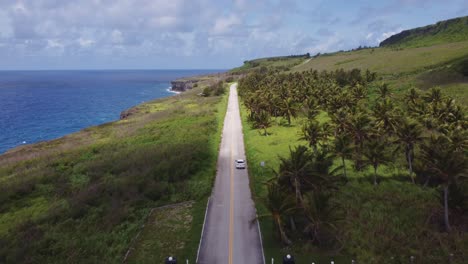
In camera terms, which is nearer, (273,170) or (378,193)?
(273,170)

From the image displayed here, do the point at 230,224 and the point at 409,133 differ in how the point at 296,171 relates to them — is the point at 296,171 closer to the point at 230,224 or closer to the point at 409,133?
the point at 230,224

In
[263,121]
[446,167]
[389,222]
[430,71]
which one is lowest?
[389,222]

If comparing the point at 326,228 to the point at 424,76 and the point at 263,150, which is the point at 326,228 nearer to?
the point at 263,150

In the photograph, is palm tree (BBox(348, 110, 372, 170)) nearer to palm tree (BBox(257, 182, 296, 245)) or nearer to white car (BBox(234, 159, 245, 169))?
white car (BBox(234, 159, 245, 169))

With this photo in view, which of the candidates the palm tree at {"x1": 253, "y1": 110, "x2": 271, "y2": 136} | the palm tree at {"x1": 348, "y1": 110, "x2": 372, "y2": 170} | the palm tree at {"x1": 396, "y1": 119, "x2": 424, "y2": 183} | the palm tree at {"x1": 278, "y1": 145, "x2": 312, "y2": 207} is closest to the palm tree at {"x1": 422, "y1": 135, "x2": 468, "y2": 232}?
the palm tree at {"x1": 396, "y1": 119, "x2": 424, "y2": 183}

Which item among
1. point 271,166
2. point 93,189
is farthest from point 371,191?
point 93,189

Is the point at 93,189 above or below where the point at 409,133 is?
below

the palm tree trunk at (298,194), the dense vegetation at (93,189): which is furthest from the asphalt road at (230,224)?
the palm tree trunk at (298,194)

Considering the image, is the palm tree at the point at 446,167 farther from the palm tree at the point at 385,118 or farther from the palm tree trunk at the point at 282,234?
the palm tree trunk at the point at 282,234
